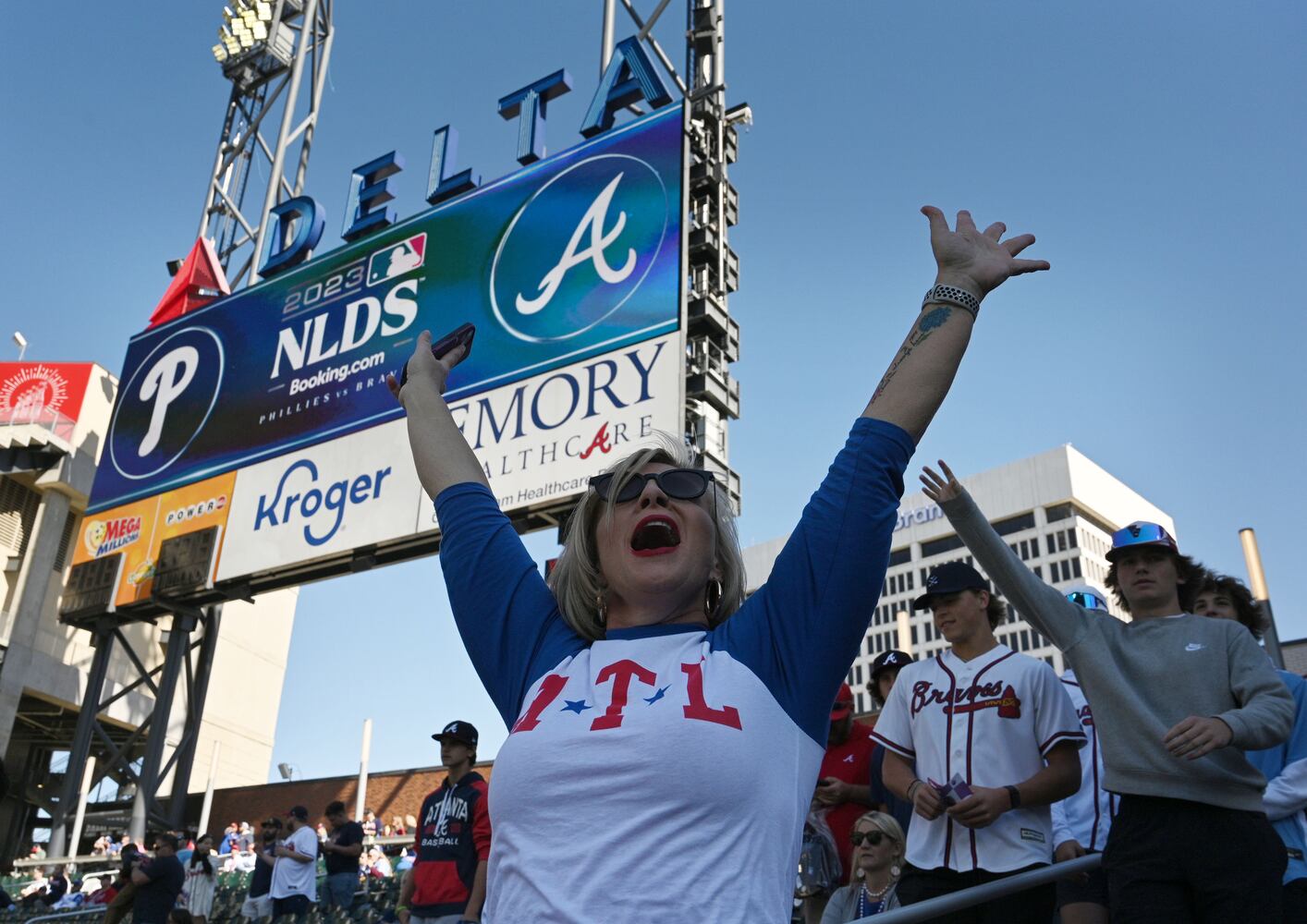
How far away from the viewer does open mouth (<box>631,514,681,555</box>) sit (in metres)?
1.68

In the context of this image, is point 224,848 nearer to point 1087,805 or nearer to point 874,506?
point 1087,805

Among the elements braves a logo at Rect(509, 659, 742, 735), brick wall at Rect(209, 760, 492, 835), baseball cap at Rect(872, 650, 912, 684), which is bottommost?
braves a logo at Rect(509, 659, 742, 735)

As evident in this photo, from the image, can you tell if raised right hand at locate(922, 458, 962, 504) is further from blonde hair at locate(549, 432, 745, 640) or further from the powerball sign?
the powerball sign

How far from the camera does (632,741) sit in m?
1.38

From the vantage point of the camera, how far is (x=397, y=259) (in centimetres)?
1312

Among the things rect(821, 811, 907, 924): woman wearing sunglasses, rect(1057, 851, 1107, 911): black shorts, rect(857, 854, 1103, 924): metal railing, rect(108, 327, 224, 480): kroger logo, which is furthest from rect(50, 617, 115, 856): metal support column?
rect(857, 854, 1103, 924): metal railing

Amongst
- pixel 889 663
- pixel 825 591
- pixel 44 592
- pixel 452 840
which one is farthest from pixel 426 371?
pixel 44 592

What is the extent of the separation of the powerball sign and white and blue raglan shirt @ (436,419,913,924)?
864 cm

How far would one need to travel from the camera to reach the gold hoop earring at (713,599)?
71.0 inches

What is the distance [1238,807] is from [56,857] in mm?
15950

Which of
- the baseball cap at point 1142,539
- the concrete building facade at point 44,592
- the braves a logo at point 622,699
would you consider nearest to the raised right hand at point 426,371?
the braves a logo at point 622,699

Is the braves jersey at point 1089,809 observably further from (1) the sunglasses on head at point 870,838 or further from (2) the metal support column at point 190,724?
(2) the metal support column at point 190,724

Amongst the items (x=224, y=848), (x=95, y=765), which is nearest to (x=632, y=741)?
(x=224, y=848)

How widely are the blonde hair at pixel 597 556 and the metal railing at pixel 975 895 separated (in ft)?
4.17
